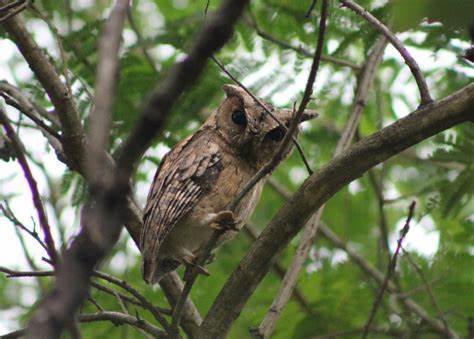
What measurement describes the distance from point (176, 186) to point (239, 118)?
69 cm

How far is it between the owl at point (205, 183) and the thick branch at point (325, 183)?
59cm

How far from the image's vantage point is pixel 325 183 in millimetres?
3025

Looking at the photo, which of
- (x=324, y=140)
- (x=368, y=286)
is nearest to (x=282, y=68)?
(x=324, y=140)

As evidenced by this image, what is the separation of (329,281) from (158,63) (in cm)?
195

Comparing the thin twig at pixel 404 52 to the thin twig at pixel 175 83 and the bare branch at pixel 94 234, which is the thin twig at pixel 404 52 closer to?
the thin twig at pixel 175 83

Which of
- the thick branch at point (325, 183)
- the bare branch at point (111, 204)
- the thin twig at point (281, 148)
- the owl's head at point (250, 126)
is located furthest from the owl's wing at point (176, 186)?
the bare branch at point (111, 204)

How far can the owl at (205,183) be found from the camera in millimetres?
4062

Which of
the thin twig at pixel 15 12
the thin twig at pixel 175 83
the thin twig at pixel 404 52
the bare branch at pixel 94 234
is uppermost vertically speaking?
the thin twig at pixel 404 52

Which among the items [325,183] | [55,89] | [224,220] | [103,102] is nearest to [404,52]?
[325,183]

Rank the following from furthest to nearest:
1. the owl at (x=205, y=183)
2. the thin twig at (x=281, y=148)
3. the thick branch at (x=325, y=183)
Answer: the owl at (x=205, y=183)
the thick branch at (x=325, y=183)
the thin twig at (x=281, y=148)

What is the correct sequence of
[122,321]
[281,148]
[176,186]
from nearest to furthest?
[281,148]
[122,321]
[176,186]

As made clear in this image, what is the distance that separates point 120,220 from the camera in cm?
134

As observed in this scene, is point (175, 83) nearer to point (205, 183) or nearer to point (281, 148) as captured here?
point (281, 148)

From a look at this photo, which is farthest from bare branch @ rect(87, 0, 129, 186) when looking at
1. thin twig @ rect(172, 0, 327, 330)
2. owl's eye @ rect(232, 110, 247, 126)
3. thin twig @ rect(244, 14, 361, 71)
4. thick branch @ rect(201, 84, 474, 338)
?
thin twig @ rect(244, 14, 361, 71)
